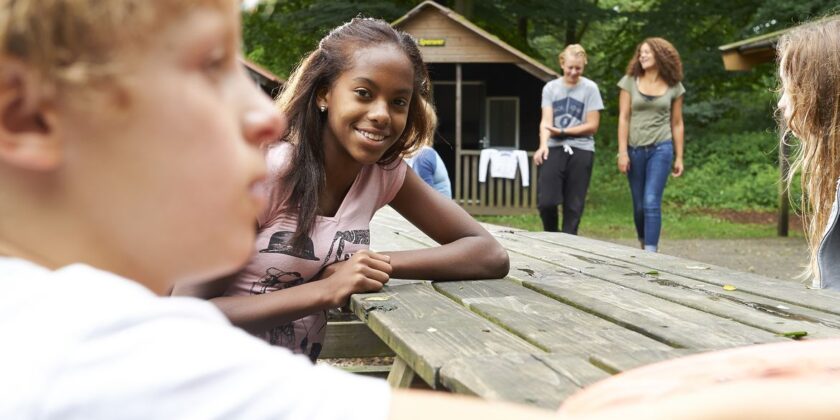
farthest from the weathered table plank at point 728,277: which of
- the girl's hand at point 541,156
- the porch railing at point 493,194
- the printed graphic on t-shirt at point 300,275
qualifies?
the porch railing at point 493,194

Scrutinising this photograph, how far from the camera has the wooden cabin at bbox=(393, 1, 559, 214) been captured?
17.5m

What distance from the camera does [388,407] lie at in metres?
0.74

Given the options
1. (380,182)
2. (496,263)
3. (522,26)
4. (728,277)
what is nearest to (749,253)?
A: (728,277)

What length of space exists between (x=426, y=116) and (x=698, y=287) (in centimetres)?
103

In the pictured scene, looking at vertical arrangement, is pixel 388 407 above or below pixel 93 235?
below

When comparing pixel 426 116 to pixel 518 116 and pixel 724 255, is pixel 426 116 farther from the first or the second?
pixel 518 116

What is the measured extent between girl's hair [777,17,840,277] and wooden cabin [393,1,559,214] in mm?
13669

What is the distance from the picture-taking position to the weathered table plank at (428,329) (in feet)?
5.64

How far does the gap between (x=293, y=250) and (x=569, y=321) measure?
927 mm

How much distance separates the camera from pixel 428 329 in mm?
2002

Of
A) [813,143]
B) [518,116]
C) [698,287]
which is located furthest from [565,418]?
[518,116]

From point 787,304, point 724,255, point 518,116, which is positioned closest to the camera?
point 787,304

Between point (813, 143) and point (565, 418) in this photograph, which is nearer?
point (565, 418)

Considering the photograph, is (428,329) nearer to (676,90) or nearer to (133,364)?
(133,364)
